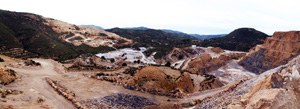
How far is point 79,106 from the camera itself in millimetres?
12055

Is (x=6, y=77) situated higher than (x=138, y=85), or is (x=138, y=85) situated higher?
(x=6, y=77)

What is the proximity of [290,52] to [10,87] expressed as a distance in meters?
63.0

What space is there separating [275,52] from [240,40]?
82090mm

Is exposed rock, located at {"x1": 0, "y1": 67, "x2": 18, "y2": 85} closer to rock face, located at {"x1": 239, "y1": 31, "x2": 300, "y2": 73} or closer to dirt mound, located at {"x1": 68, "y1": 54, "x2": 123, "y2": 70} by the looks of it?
dirt mound, located at {"x1": 68, "y1": 54, "x2": 123, "y2": 70}

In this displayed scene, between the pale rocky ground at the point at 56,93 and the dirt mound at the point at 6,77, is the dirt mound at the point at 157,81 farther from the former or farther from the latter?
the dirt mound at the point at 6,77

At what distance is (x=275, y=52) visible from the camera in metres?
44.8

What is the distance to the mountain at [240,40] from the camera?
104m

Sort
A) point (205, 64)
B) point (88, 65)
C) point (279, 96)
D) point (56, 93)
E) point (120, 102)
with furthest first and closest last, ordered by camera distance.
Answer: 1. point (205, 64)
2. point (88, 65)
3. point (120, 102)
4. point (56, 93)
5. point (279, 96)

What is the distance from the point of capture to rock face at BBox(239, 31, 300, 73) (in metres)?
42.1

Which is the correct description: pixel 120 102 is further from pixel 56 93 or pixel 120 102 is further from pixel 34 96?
pixel 34 96

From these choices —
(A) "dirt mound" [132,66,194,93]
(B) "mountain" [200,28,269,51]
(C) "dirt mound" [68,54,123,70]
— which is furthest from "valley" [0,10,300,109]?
(B) "mountain" [200,28,269,51]

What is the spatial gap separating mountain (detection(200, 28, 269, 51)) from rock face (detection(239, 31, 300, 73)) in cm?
5366

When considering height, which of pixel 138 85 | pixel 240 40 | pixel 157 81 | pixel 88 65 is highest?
pixel 240 40

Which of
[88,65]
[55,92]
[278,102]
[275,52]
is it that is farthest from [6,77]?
[275,52]
